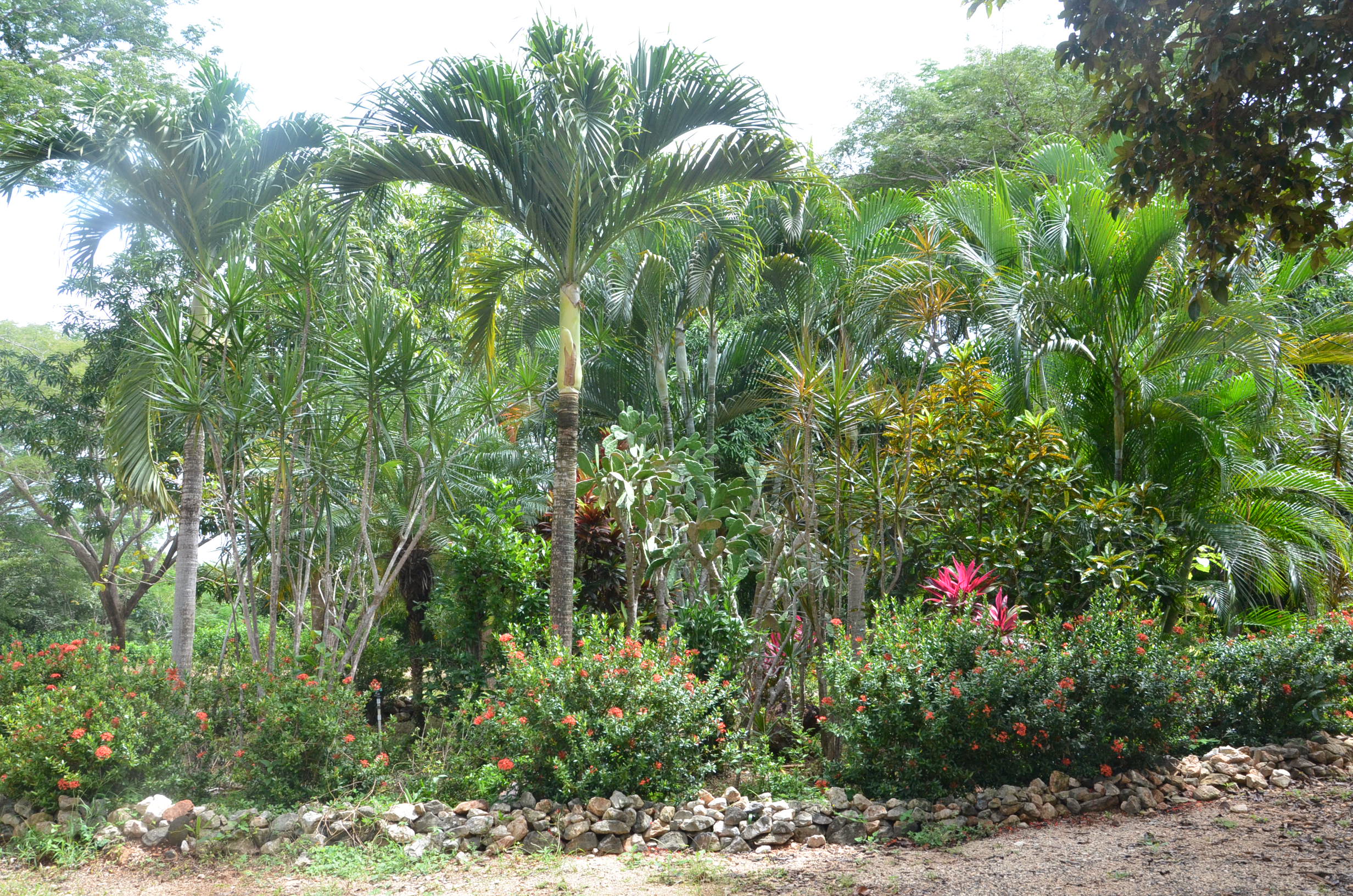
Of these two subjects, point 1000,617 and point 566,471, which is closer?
point 1000,617

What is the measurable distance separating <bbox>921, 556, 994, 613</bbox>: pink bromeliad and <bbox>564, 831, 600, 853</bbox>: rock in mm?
2541

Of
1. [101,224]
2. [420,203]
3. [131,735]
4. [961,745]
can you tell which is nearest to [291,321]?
[101,224]

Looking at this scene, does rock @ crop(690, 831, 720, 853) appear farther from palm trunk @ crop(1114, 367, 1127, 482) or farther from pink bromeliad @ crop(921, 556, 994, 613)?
palm trunk @ crop(1114, 367, 1127, 482)

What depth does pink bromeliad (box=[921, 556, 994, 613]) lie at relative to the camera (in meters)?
6.10

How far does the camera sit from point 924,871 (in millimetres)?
4363

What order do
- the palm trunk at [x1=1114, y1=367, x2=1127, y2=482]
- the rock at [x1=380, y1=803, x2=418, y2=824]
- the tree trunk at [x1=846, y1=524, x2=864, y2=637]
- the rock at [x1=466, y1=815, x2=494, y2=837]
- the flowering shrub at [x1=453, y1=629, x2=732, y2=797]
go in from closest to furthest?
the rock at [x1=466, y1=815, x2=494, y2=837] → the rock at [x1=380, y1=803, x2=418, y2=824] → the flowering shrub at [x1=453, y1=629, x2=732, y2=797] → the tree trunk at [x1=846, y1=524, x2=864, y2=637] → the palm trunk at [x1=1114, y1=367, x2=1127, y2=482]

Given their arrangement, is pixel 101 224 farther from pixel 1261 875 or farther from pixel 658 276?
pixel 1261 875

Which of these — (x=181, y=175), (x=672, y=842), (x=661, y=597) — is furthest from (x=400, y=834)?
(x=181, y=175)

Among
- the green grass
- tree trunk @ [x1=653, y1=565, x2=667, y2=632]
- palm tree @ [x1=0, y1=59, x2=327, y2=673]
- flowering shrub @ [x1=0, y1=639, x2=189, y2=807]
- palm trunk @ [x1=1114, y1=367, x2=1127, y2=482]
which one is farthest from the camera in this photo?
palm trunk @ [x1=1114, y1=367, x2=1127, y2=482]

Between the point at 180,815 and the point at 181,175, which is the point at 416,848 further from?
the point at 181,175

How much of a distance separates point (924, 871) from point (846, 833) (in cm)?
63

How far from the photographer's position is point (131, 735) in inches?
223

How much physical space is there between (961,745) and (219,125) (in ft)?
22.6

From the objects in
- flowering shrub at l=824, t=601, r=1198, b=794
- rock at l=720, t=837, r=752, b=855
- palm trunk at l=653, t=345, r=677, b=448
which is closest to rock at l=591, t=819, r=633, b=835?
rock at l=720, t=837, r=752, b=855
